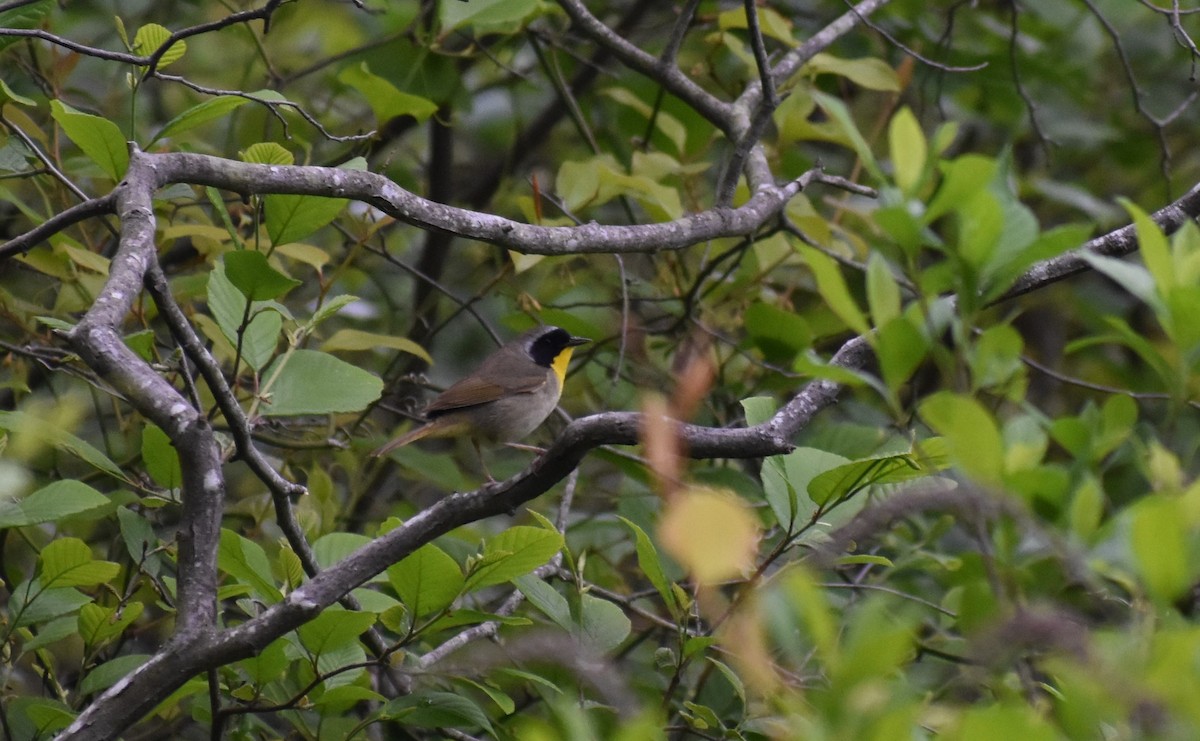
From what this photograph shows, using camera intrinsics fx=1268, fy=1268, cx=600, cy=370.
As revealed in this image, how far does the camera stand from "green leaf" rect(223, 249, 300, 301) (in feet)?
9.03

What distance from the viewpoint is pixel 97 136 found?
9.62 feet

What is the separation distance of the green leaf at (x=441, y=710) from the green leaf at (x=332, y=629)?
25 cm

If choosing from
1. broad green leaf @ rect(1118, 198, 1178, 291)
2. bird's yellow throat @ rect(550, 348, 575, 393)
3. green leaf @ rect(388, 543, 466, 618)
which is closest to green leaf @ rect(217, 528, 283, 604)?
green leaf @ rect(388, 543, 466, 618)

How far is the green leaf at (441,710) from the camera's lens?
9.47 feet

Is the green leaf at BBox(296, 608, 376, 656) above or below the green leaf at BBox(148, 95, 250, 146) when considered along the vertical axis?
below

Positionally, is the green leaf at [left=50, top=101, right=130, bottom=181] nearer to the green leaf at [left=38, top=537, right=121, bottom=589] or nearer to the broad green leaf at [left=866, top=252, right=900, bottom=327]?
the green leaf at [left=38, top=537, right=121, bottom=589]

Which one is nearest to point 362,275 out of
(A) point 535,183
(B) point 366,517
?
(B) point 366,517

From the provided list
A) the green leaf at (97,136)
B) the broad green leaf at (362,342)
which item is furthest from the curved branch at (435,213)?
the broad green leaf at (362,342)

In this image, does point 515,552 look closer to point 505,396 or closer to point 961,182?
point 961,182

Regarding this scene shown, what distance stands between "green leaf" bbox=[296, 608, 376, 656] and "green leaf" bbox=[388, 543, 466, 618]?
9cm

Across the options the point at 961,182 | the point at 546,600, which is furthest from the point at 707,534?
the point at 546,600

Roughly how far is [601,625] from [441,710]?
416 mm

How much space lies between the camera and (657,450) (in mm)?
1313

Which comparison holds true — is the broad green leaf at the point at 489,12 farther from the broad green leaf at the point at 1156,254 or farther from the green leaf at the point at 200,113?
the broad green leaf at the point at 1156,254
